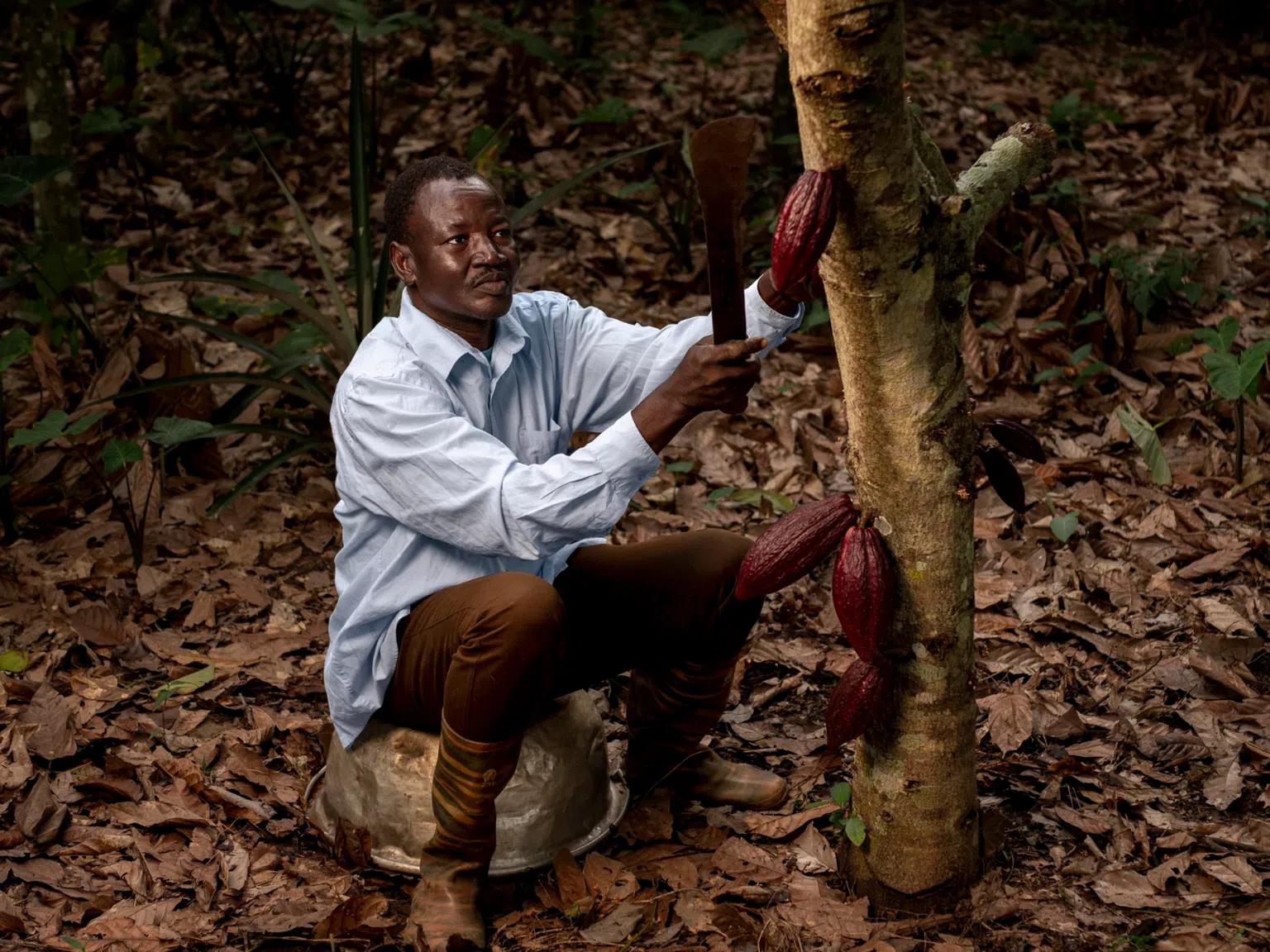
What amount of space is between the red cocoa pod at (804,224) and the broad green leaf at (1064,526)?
196 cm

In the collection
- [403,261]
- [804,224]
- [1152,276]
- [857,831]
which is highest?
[804,224]

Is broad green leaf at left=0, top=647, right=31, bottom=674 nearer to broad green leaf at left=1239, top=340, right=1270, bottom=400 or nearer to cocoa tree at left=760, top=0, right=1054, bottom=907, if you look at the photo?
cocoa tree at left=760, top=0, right=1054, bottom=907

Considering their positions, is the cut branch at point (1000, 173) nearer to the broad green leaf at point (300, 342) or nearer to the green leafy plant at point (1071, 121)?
the broad green leaf at point (300, 342)

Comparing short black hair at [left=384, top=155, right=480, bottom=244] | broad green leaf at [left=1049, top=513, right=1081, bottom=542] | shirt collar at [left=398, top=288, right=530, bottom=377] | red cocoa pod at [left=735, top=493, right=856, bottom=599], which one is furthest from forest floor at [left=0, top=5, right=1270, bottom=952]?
short black hair at [left=384, top=155, right=480, bottom=244]

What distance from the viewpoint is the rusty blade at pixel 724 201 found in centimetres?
183

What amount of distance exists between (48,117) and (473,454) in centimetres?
321

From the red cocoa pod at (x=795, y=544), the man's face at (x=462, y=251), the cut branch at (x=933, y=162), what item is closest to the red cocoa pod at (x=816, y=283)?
the cut branch at (x=933, y=162)

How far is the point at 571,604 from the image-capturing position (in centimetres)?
271

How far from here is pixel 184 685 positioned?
3229 mm

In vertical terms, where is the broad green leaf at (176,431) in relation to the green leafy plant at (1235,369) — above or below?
below

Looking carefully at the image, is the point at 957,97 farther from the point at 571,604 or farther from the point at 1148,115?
the point at 571,604

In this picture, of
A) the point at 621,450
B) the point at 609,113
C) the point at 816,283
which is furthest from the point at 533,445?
the point at 609,113

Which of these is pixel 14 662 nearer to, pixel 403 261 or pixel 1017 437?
pixel 403 261

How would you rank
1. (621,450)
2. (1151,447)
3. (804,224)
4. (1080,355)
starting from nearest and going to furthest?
1. (804,224)
2. (621,450)
3. (1151,447)
4. (1080,355)
